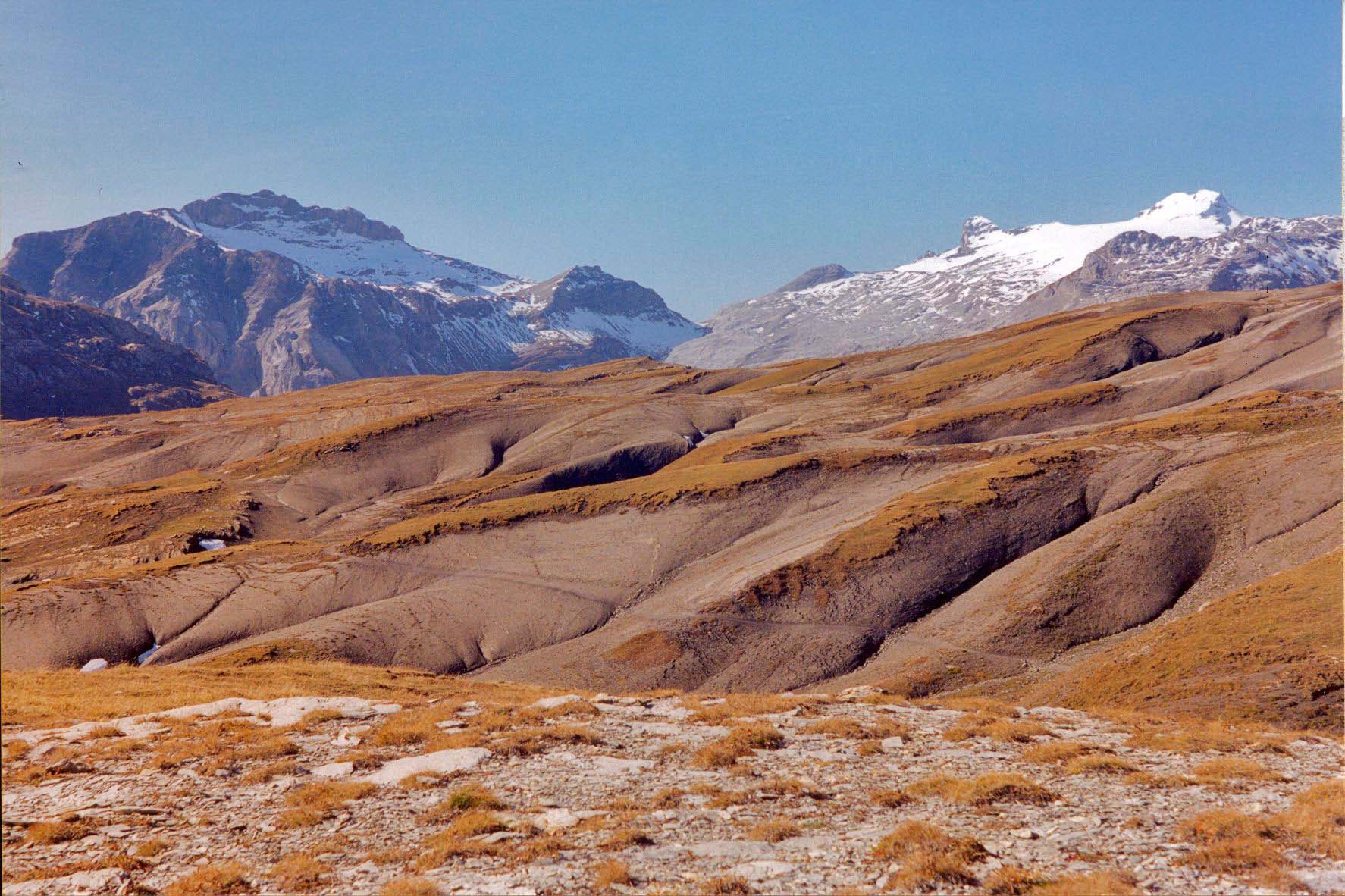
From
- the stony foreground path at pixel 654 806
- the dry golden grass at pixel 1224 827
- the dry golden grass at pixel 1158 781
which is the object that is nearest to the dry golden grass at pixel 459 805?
the stony foreground path at pixel 654 806

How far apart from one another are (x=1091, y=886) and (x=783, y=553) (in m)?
72.8

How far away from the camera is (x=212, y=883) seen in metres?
15.3

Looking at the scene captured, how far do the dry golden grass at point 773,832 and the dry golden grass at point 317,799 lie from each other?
9.44 m

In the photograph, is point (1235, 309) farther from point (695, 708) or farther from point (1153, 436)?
point (695, 708)

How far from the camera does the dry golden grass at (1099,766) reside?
21.4 metres

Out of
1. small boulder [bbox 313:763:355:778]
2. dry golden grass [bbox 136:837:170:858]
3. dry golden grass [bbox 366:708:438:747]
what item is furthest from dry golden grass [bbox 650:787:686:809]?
dry golden grass [bbox 136:837:170:858]

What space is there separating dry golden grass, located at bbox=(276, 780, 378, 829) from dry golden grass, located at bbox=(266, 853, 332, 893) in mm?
1863

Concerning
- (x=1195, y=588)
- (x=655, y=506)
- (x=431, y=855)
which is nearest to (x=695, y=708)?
(x=431, y=855)

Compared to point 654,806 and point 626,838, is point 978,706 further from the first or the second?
point 626,838

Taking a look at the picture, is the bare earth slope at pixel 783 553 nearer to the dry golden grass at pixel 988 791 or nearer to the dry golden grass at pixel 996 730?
the dry golden grass at pixel 996 730

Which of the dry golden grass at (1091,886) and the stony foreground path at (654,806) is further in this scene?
the stony foreground path at (654,806)

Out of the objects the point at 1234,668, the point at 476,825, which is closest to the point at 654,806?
the point at 476,825

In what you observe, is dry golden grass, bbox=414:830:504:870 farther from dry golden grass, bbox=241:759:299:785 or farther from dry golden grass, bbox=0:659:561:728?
dry golden grass, bbox=0:659:561:728

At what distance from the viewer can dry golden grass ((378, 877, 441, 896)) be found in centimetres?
1468
